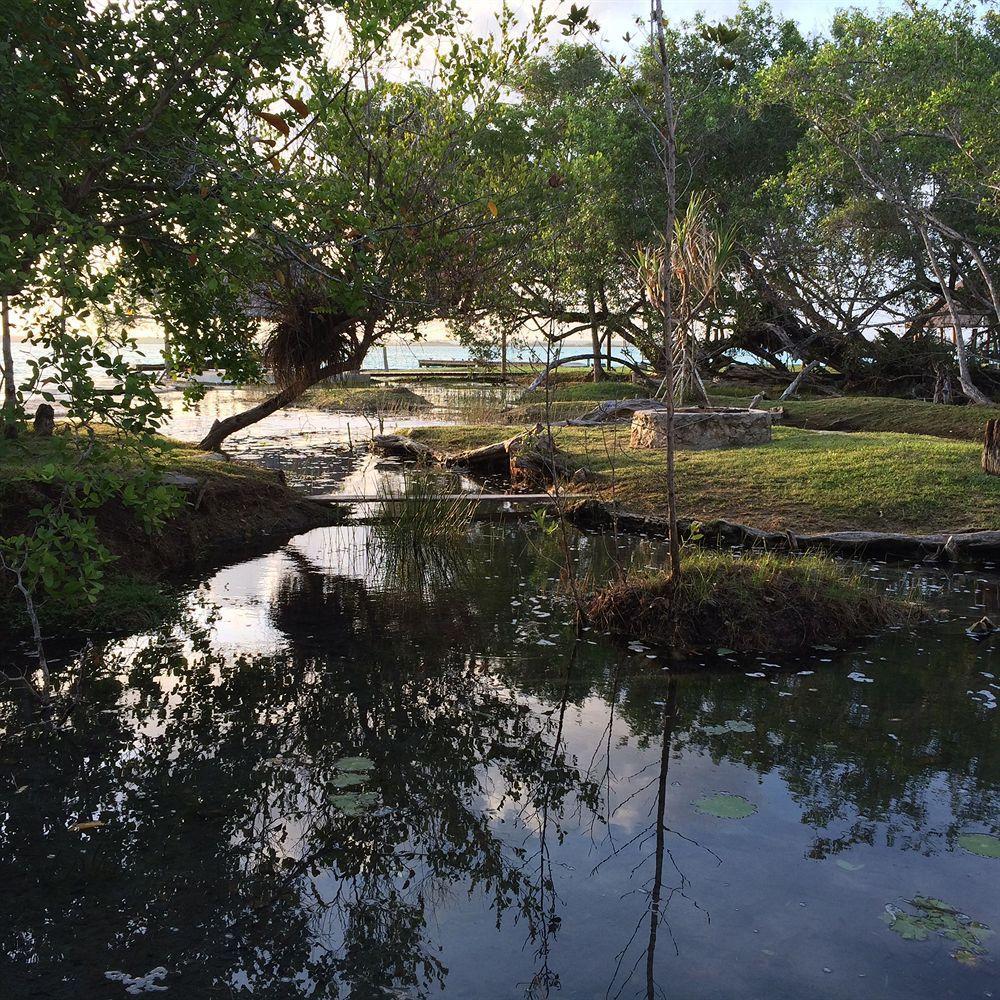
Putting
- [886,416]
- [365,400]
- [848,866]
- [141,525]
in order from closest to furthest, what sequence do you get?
[848,866], [141,525], [886,416], [365,400]

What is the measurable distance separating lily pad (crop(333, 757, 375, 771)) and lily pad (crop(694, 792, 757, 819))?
1.67 meters

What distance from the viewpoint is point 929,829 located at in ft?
14.1

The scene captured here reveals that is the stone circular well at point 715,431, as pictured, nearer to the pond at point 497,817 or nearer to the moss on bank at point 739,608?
the moss on bank at point 739,608

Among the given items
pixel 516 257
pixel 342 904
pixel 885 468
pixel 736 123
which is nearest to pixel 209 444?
pixel 516 257

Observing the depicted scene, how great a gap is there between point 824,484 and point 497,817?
27.0 ft

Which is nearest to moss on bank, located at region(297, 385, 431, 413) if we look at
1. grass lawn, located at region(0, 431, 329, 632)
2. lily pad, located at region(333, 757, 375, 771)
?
grass lawn, located at region(0, 431, 329, 632)

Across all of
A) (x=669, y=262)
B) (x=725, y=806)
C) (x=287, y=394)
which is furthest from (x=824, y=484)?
(x=725, y=806)

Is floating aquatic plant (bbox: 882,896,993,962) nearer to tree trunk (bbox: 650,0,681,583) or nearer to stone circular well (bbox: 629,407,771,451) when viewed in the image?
tree trunk (bbox: 650,0,681,583)

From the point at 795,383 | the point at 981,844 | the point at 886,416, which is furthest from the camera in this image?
the point at 795,383

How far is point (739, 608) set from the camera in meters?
6.86

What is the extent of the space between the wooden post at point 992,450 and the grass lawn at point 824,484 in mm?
143

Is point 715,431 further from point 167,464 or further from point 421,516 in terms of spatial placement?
point 167,464

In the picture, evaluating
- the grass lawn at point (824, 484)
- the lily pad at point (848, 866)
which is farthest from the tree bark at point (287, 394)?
the lily pad at point (848, 866)

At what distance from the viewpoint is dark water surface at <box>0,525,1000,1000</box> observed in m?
3.34
